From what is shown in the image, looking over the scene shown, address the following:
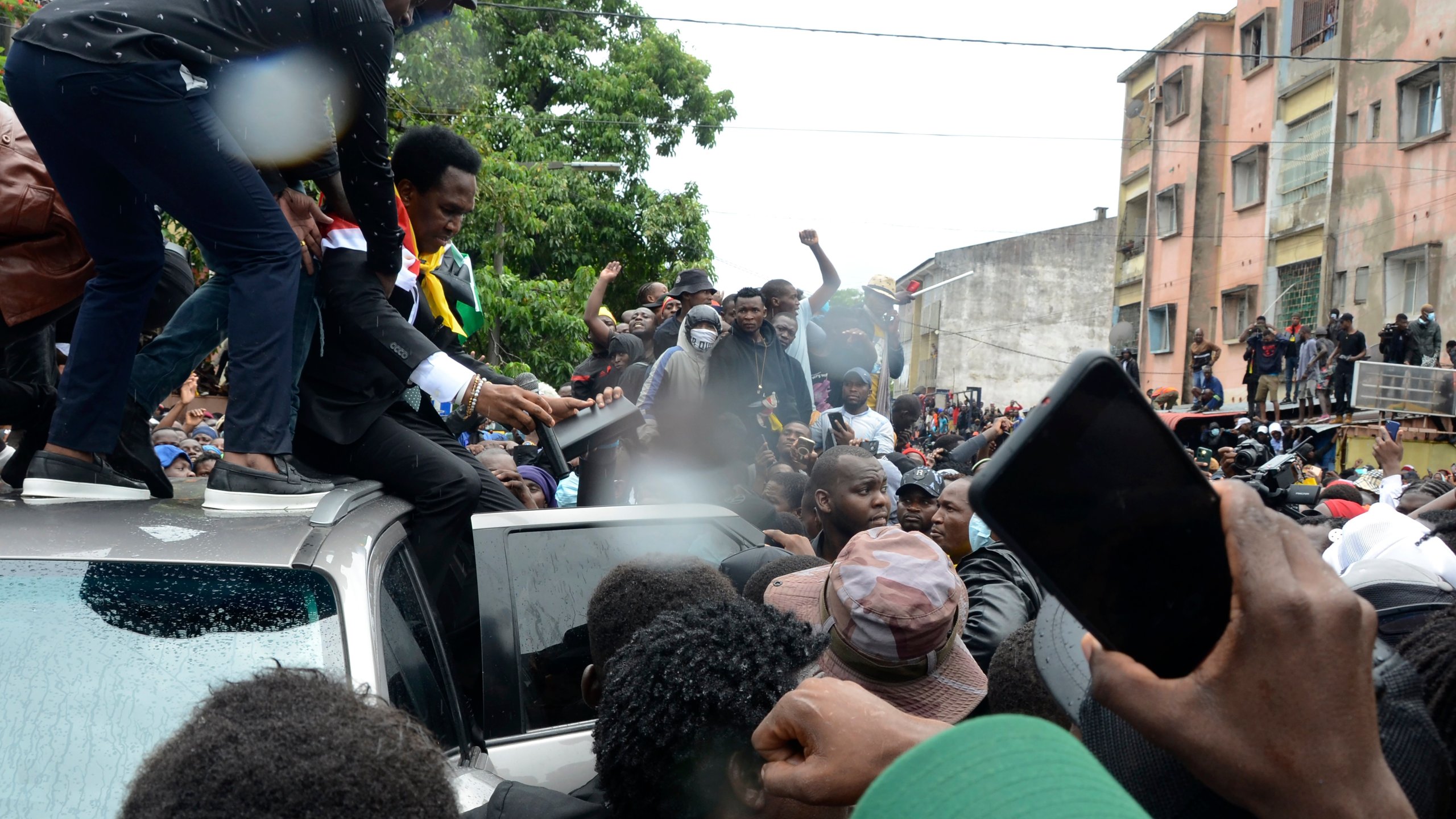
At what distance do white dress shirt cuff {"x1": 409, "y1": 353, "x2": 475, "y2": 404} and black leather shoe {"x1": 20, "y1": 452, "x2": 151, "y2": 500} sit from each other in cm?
73

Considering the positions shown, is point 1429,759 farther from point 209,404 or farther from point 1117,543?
point 209,404

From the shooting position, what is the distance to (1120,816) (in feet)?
2.40

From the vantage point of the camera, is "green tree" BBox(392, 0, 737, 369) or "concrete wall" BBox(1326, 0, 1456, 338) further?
"concrete wall" BBox(1326, 0, 1456, 338)

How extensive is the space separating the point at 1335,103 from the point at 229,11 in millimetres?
28141

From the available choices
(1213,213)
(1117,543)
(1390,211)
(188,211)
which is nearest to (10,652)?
(188,211)

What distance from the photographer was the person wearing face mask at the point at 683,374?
24.1ft

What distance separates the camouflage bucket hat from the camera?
6.70 ft

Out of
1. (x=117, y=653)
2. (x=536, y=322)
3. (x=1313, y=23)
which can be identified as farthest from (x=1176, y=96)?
(x=117, y=653)

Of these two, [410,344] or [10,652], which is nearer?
[10,652]

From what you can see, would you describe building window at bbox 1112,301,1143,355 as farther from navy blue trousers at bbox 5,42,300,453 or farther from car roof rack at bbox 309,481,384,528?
navy blue trousers at bbox 5,42,300,453

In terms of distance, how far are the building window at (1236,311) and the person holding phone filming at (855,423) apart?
24324 millimetres

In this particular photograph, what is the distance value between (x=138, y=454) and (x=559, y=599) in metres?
1.17

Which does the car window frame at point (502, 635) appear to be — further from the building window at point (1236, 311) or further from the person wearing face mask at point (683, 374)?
the building window at point (1236, 311)

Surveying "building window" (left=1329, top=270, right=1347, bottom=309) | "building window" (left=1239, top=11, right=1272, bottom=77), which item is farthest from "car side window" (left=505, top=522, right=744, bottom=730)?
"building window" (left=1239, top=11, right=1272, bottom=77)
